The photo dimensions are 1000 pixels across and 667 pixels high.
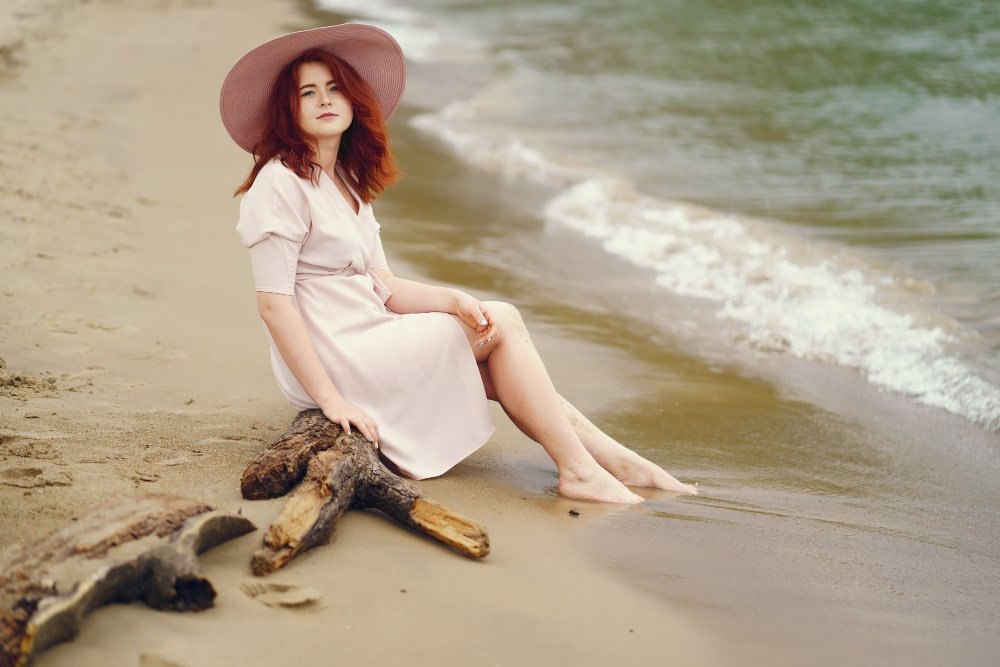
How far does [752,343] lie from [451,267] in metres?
1.82

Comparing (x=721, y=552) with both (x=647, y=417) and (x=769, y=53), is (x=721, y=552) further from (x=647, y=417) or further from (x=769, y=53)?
(x=769, y=53)

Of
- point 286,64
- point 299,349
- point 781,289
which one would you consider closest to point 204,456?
point 299,349

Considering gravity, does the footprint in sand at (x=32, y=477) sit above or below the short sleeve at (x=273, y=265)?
below

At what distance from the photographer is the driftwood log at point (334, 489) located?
283cm

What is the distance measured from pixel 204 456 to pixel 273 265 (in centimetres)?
63

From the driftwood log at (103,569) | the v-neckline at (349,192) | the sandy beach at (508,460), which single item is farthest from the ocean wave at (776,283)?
the driftwood log at (103,569)

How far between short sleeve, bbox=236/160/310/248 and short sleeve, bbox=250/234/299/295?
0.06 feet

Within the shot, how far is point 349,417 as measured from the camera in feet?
10.8

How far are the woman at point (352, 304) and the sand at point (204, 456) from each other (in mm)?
211

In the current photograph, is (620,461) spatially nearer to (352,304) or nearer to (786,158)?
(352,304)

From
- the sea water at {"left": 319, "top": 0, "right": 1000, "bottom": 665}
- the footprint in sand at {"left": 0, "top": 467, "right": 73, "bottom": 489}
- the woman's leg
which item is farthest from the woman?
the footprint in sand at {"left": 0, "top": 467, "right": 73, "bottom": 489}

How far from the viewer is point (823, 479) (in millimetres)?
4039

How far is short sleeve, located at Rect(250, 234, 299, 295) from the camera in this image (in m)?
3.33

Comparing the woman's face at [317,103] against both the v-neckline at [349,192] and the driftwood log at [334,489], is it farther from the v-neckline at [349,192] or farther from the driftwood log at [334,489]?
the driftwood log at [334,489]
